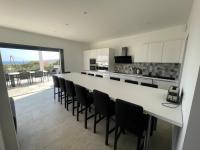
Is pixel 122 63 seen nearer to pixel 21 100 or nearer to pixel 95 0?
pixel 95 0

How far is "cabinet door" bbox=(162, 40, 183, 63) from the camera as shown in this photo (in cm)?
342

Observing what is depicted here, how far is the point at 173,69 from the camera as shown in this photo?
384 cm

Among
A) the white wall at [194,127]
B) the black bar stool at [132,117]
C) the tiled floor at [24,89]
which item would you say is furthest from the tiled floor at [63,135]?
the tiled floor at [24,89]

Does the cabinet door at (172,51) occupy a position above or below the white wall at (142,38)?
below

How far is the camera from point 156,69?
168 inches

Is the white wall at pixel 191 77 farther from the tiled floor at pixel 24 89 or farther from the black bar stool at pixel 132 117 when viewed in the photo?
the tiled floor at pixel 24 89

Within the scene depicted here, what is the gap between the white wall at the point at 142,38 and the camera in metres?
3.50

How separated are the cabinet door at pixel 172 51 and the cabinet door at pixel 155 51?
0.42 ft

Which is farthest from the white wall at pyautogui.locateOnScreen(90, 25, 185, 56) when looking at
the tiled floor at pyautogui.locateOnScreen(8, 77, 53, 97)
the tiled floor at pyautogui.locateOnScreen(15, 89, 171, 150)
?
the tiled floor at pyautogui.locateOnScreen(8, 77, 53, 97)

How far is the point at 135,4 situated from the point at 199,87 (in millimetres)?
2087

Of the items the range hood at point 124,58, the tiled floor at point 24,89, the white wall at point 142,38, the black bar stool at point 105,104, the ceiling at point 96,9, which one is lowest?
the tiled floor at point 24,89

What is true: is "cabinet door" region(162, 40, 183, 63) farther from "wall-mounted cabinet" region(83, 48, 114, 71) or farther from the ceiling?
"wall-mounted cabinet" region(83, 48, 114, 71)

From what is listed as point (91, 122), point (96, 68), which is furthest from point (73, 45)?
point (91, 122)

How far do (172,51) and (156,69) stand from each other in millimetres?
944
